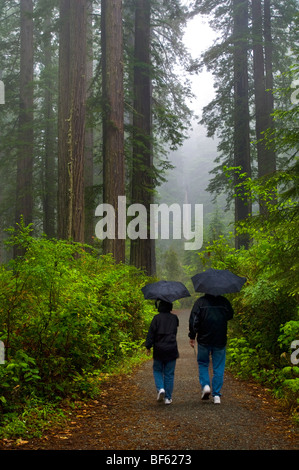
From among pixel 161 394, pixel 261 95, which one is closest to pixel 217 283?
pixel 161 394

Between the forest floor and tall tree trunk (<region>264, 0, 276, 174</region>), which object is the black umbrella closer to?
the forest floor

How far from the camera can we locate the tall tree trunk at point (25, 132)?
60.3ft

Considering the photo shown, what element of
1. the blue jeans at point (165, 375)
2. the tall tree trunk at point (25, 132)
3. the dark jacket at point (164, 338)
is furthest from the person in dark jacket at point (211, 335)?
the tall tree trunk at point (25, 132)

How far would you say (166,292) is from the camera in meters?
6.21

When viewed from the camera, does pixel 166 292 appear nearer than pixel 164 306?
Yes

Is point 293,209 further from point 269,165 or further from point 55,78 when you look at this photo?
point 55,78

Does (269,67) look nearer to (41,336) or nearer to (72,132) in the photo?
(72,132)

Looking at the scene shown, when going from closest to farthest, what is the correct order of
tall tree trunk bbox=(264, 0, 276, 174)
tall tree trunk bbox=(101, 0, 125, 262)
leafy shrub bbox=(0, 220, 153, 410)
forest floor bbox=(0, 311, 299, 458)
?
forest floor bbox=(0, 311, 299, 458) < leafy shrub bbox=(0, 220, 153, 410) < tall tree trunk bbox=(101, 0, 125, 262) < tall tree trunk bbox=(264, 0, 276, 174)

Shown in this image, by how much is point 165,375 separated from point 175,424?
50.4 inches

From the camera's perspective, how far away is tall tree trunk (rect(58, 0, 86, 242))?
1096 cm

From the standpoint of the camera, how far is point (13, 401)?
15.8 feet

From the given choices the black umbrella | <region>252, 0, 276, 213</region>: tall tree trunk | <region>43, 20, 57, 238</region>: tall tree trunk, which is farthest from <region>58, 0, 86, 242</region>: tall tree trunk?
<region>43, 20, 57, 238</region>: tall tree trunk

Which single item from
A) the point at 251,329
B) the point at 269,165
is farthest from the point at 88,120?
the point at 251,329

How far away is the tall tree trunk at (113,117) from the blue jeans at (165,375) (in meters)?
6.34
